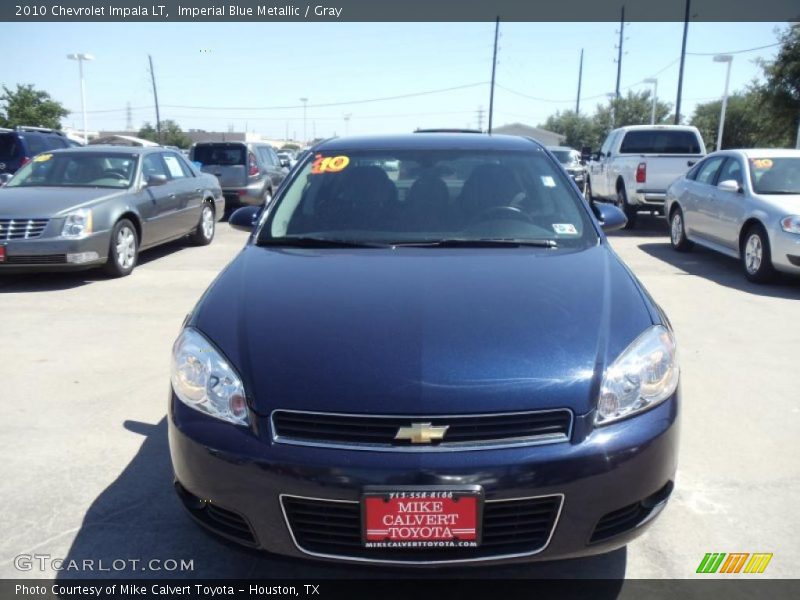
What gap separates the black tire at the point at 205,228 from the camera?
10727 millimetres

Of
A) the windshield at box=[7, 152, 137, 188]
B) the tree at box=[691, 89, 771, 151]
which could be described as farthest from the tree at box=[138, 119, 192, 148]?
the windshield at box=[7, 152, 137, 188]

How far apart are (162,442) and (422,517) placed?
2.12m

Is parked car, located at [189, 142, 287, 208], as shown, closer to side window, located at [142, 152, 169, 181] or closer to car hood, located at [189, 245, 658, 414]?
side window, located at [142, 152, 169, 181]

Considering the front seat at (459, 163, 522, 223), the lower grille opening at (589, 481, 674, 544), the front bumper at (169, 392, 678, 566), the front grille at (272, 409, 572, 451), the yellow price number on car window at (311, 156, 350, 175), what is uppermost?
the yellow price number on car window at (311, 156, 350, 175)

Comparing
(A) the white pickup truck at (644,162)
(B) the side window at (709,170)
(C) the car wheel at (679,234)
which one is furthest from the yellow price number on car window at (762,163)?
(A) the white pickup truck at (644,162)

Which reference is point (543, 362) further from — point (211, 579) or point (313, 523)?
point (211, 579)

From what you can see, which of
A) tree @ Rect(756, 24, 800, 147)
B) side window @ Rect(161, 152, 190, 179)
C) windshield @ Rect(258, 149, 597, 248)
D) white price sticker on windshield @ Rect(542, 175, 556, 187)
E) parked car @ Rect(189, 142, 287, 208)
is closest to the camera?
windshield @ Rect(258, 149, 597, 248)

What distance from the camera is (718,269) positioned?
8828 millimetres

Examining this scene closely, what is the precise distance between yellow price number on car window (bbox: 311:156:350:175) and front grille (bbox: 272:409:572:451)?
2.01m

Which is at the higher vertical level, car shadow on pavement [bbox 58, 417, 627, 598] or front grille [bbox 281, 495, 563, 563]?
front grille [bbox 281, 495, 563, 563]

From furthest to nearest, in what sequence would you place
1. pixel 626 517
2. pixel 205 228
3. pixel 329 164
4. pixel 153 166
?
1. pixel 205 228
2. pixel 153 166
3. pixel 329 164
4. pixel 626 517

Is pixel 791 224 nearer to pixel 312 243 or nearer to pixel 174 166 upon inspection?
pixel 312 243

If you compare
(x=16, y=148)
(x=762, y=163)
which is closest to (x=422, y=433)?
(x=762, y=163)

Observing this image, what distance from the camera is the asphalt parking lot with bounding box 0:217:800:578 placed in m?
2.70
